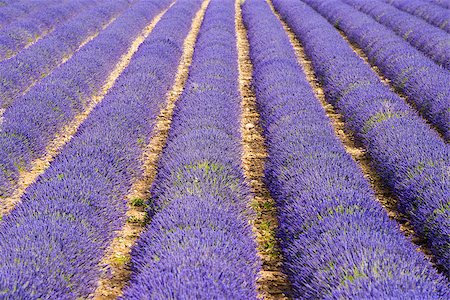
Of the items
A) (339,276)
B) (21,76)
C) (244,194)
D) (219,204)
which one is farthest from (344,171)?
(21,76)

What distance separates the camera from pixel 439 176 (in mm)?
4129

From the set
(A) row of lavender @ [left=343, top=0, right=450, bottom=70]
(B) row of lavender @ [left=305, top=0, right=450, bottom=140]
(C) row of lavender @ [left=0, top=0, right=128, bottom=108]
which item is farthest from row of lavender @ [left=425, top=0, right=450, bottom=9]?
(C) row of lavender @ [left=0, top=0, right=128, bottom=108]

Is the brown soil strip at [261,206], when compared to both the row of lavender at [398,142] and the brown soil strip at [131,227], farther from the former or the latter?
the row of lavender at [398,142]

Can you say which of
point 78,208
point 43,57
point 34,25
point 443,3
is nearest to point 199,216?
point 78,208

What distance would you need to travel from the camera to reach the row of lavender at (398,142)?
149 inches

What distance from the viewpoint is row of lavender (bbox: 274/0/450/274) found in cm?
379

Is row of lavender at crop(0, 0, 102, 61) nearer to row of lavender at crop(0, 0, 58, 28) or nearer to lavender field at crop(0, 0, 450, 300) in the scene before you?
row of lavender at crop(0, 0, 58, 28)

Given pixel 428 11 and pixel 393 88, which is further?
pixel 428 11

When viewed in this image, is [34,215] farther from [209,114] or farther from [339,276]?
[209,114]

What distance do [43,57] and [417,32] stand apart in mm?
7824

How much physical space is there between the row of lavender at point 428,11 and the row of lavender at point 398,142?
14.0 feet

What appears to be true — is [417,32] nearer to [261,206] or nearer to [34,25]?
[261,206]

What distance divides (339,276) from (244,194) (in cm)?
161

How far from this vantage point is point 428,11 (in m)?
13.2
